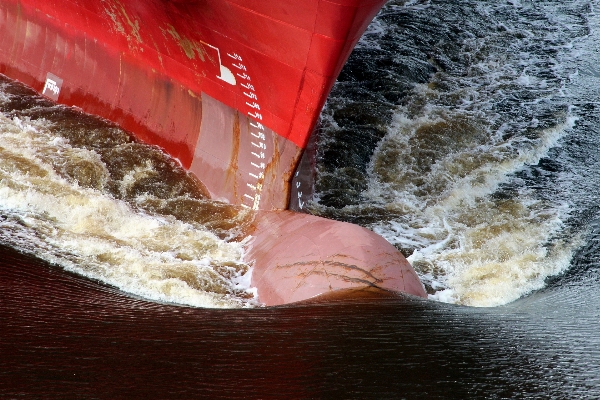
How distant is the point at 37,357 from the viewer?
2.56 meters

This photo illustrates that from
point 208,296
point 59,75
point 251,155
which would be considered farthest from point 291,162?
point 59,75

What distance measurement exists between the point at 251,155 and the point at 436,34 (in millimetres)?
4142

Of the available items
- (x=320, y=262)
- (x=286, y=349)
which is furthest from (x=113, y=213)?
(x=286, y=349)

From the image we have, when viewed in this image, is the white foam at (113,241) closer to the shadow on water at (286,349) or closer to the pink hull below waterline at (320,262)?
the pink hull below waterline at (320,262)

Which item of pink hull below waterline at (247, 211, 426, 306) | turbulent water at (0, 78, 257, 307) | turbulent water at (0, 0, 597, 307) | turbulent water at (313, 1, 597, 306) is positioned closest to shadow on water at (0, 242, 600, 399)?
pink hull below waterline at (247, 211, 426, 306)

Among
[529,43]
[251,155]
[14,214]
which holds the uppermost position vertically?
[529,43]

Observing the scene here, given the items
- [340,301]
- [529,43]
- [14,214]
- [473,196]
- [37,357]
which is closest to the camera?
[37,357]

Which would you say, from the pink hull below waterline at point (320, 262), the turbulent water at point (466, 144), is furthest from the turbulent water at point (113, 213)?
the turbulent water at point (466, 144)

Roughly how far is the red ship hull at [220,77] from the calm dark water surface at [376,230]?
21cm

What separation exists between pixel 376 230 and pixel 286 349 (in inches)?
76.1

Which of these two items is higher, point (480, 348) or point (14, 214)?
point (480, 348)

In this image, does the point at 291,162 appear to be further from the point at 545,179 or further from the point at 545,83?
the point at 545,83

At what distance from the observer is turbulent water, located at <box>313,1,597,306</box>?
4277mm

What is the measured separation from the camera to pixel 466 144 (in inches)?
223
